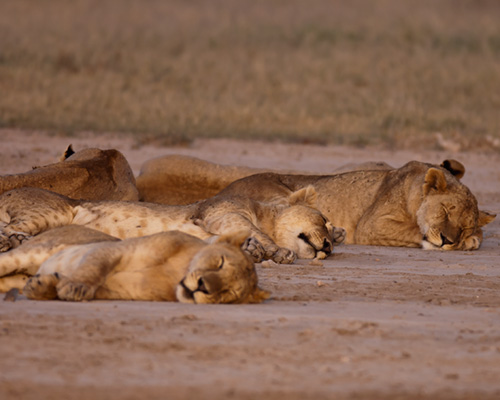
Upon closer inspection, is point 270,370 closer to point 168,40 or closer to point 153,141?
point 153,141

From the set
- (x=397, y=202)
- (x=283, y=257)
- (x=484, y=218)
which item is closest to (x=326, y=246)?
(x=283, y=257)

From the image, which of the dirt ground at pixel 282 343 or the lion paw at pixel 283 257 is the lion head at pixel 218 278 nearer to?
the dirt ground at pixel 282 343

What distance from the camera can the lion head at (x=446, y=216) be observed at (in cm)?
909

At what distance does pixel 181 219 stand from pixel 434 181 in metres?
2.43

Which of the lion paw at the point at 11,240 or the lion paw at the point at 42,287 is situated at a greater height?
the lion paw at the point at 42,287

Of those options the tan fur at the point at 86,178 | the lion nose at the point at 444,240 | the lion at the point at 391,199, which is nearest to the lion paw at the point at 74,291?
the tan fur at the point at 86,178

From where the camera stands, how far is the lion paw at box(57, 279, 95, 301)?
5.67 m

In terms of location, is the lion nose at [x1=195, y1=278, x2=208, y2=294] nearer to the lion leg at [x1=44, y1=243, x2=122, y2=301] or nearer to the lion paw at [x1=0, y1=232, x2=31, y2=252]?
the lion leg at [x1=44, y1=243, x2=122, y2=301]

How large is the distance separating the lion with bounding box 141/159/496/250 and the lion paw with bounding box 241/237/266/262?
1871 mm

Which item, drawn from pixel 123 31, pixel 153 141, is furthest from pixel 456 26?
pixel 153 141

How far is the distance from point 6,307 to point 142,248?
837mm

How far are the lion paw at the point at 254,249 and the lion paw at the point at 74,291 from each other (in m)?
2.08

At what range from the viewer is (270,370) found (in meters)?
4.38

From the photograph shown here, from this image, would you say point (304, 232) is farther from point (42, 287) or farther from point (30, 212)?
point (42, 287)
